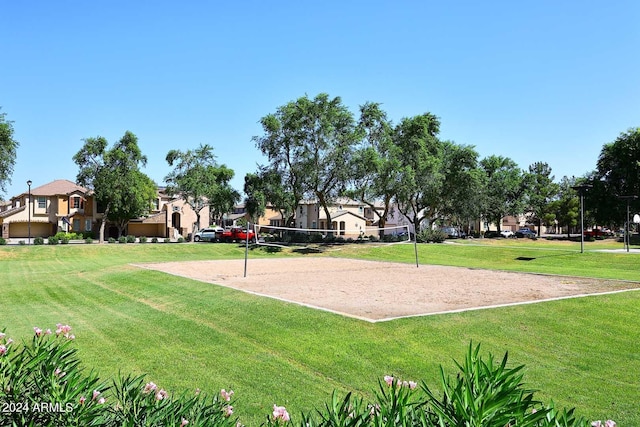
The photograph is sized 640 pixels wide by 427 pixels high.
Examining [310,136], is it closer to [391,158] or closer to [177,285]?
[391,158]

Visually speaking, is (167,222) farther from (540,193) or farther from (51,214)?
(540,193)

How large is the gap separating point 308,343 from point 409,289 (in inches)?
308

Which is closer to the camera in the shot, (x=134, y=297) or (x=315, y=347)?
(x=315, y=347)

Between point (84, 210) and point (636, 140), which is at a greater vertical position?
point (636, 140)

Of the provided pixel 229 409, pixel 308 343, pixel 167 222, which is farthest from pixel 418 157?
pixel 229 409

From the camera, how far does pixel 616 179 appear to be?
2172 inches

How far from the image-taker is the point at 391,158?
43219 millimetres

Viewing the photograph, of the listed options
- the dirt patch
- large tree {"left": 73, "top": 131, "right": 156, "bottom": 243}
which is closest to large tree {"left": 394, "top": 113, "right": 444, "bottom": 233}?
the dirt patch

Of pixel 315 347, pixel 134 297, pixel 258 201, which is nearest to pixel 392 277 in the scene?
pixel 134 297

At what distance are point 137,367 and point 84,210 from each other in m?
57.2

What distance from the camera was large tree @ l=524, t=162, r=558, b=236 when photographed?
7275 centimetres

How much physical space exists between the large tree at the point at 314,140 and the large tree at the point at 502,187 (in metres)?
26.8

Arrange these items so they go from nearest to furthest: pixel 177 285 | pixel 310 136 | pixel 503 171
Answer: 1. pixel 177 285
2. pixel 310 136
3. pixel 503 171

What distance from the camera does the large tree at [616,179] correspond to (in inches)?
2051
